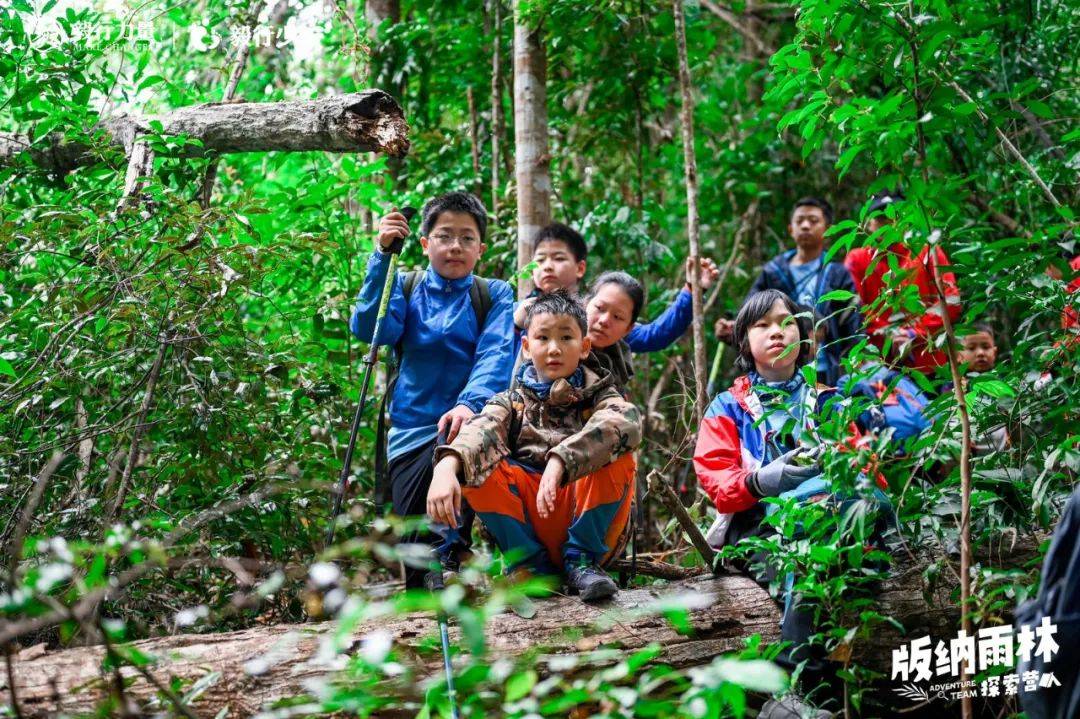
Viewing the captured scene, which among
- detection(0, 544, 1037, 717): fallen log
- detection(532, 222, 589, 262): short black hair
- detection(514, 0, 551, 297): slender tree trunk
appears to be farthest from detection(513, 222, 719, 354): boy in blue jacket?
detection(0, 544, 1037, 717): fallen log

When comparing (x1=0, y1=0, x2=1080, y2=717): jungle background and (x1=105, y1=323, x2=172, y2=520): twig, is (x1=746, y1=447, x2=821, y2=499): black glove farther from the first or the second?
(x1=105, y1=323, x2=172, y2=520): twig

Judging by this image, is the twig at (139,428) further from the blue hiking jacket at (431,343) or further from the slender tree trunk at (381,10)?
the slender tree trunk at (381,10)

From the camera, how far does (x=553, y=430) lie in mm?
4359

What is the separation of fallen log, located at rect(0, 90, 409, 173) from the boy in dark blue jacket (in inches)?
104

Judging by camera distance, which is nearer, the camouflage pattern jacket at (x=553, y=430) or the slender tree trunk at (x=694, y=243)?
the camouflage pattern jacket at (x=553, y=430)

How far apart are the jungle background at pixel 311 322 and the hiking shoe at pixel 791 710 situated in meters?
0.20

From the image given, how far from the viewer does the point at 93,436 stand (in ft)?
14.1

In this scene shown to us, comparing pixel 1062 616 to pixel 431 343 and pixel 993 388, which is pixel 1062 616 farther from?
pixel 431 343

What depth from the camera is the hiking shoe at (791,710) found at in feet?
11.7

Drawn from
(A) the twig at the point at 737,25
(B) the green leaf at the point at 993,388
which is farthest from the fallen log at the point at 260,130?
(A) the twig at the point at 737,25

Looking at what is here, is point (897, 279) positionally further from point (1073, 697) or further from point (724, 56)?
point (724, 56)

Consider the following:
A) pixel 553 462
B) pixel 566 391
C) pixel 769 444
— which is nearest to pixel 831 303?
pixel 769 444

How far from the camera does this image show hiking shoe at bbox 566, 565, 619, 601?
156 inches

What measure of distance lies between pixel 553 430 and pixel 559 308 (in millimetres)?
527
